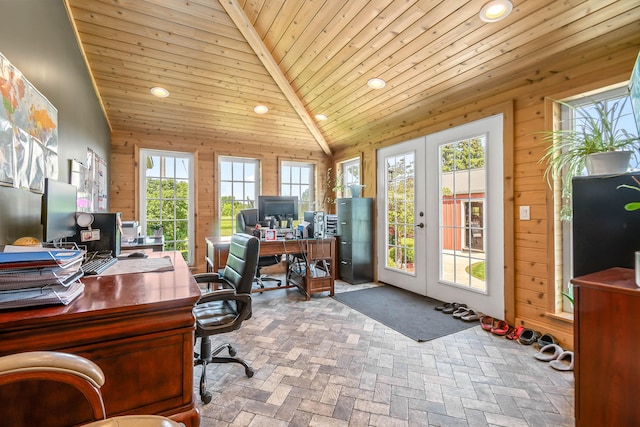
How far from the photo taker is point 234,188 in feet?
15.5

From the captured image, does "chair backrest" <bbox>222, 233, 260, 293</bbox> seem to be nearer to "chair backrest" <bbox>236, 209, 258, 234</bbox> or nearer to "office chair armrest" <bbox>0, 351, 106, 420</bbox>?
"office chair armrest" <bbox>0, 351, 106, 420</bbox>

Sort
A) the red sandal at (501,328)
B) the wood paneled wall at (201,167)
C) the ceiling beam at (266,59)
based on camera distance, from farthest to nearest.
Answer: the wood paneled wall at (201,167)
the ceiling beam at (266,59)
the red sandal at (501,328)

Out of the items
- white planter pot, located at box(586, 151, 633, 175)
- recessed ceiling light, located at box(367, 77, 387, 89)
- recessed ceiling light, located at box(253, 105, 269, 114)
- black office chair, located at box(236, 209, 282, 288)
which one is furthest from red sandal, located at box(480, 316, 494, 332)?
recessed ceiling light, located at box(253, 105, 269, 114)

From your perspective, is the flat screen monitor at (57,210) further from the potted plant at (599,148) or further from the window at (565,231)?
the window at (565,231)

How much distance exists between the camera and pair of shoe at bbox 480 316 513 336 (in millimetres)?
2523

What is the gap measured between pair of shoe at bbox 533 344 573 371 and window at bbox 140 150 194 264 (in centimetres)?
428

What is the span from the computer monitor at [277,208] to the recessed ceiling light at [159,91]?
5.49ft

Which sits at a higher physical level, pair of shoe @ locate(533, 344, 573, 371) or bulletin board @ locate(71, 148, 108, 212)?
bulletin board @ locate(71, 148, 108, 212)

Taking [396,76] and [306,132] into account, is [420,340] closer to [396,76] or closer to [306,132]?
[396,76]

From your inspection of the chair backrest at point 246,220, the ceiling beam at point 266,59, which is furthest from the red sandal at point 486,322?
the ceiling beam at point 266,59

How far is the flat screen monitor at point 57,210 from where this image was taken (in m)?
1.35

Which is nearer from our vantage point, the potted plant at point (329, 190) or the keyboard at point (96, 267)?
the keyboard at point (96, 267)

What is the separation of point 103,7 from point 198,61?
86cm

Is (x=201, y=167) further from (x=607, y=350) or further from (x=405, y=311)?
(x=607, y=350)
